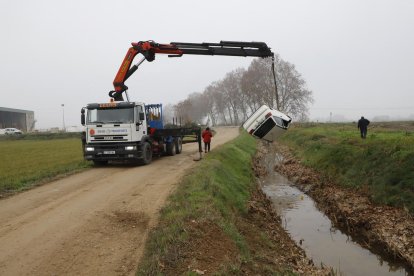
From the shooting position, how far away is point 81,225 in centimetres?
878

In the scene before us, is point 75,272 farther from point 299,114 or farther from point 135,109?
point 299,114

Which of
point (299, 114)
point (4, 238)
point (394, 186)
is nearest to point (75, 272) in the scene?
point (4, 238)

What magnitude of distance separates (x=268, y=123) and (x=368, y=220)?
22.1ft

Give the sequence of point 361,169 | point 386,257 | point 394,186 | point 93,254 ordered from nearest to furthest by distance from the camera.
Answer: point 93,254
point 386,257
point 394,186
point 361,169

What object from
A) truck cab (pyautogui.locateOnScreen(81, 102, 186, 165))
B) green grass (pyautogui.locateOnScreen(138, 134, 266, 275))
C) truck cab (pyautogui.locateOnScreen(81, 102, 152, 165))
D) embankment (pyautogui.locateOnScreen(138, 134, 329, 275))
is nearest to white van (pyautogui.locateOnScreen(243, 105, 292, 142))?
green grass (pyautogui.locateOnScreen(138, 134, 266, 275))

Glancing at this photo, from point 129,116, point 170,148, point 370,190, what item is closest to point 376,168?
point 370,190

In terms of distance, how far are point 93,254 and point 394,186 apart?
33.0 ft

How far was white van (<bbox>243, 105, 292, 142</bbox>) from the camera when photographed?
17.2 meters

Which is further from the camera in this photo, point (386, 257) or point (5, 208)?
point (5, 208)

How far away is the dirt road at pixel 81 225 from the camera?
6.73 metres

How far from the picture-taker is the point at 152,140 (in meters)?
20.3

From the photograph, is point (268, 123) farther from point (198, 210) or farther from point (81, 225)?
point (81, 225)

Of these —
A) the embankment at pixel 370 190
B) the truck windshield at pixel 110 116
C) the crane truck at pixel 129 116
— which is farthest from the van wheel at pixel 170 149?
the embankment at pixel 370 190

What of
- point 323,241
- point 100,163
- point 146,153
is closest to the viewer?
point 323,241
